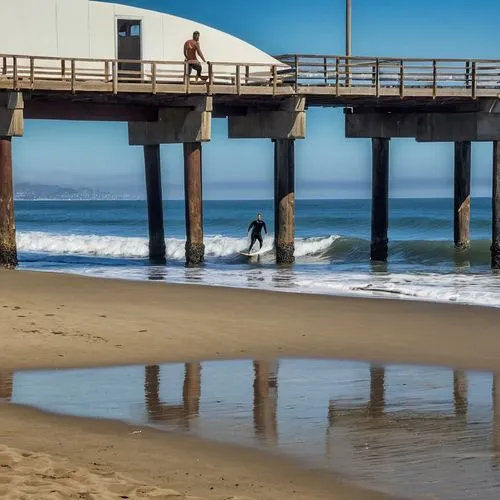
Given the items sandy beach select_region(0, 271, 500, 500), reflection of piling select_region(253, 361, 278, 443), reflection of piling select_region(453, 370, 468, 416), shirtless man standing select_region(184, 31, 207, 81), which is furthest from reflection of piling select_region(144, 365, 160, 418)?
shirtless man standing select_region(184, 31, 207, 81)

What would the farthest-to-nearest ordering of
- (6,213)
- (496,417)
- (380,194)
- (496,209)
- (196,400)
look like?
(380,194), (496,209), (6,213), (196,400), (496,417)

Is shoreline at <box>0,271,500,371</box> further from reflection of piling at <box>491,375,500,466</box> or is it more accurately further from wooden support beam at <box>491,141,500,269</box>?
wooden support beam at <box>491,141,500,269</box>

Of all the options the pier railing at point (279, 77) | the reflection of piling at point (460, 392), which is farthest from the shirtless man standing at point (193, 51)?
the reflection of piling at point (460, 392)

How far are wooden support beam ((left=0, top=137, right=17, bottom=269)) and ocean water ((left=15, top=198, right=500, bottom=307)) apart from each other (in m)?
2.31

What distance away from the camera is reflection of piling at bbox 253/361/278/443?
32.0 ft

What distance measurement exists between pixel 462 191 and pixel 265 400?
93.8 ft

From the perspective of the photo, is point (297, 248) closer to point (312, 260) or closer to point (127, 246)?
point (312, 260)

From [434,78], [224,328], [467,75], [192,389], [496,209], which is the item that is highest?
[467,75]

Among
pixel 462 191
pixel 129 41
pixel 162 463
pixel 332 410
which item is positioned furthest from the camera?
pixel 462 191

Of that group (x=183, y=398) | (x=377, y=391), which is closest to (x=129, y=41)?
(x=377, y=391)

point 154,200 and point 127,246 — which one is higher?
point 154,200

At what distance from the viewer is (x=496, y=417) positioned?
10.4m

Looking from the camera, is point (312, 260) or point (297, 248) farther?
point (297, 248)

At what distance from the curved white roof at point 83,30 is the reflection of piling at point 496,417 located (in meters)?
21.0
